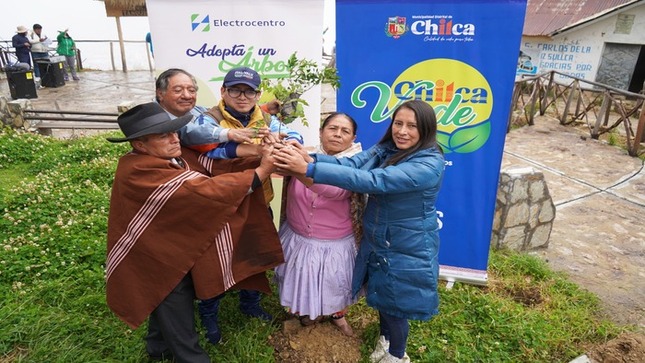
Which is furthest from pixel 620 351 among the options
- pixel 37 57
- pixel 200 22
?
pixel 37 57

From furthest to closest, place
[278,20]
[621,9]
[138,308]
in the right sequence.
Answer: [621,9] < [278,20] < [138,308]

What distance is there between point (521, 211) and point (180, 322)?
12.8 ft

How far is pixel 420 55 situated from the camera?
344 cm

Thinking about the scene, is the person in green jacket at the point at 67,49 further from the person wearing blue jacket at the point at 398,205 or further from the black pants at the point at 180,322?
the person wearing blue jacket at the point at 398,205

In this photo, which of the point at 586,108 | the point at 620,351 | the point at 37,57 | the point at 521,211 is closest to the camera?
the point at 620,351

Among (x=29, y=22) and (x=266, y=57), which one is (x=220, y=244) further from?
(x=29, y=22)

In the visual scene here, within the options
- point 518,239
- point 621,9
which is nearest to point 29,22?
point 621,9

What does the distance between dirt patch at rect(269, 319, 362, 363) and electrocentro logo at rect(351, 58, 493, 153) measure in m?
1.73

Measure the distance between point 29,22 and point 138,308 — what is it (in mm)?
47107

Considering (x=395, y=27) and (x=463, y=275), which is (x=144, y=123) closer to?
(x=395, y=27)

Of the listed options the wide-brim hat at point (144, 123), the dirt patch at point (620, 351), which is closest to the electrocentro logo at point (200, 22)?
the wide-brim hat at point (144, 123)

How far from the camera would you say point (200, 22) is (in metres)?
3.89

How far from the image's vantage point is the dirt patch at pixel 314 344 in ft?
10.3

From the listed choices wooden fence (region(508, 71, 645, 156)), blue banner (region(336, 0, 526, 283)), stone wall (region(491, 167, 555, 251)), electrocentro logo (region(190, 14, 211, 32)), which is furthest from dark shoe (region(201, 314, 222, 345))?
wooden fence (region(508, 71, 645, 156))
